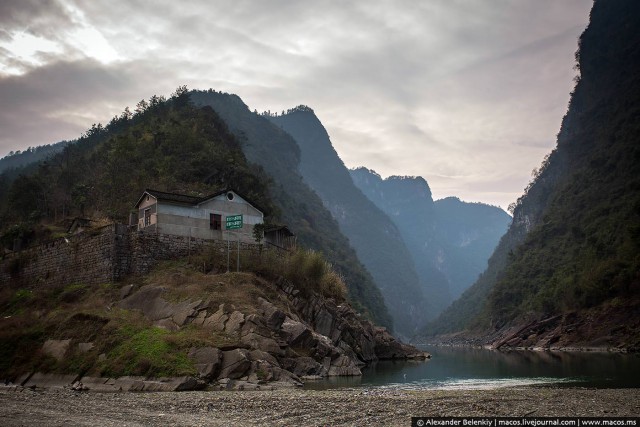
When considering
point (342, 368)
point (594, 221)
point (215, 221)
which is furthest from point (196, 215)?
point (594, 221)

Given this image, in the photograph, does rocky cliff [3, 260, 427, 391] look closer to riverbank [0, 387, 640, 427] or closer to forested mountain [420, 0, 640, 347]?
riverbank [0, 387, 640, 427]

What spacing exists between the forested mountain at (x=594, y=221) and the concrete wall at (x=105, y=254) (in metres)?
54.5

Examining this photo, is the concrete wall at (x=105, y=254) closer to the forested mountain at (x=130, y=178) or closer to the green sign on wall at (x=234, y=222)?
the green sign on wall at (x=234, y=222)

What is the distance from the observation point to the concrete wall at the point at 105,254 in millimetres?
49719

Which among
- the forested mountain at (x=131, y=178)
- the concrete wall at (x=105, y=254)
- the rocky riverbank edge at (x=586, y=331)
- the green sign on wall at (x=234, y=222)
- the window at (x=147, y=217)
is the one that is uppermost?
the forested mountain at (x=131, y=178)

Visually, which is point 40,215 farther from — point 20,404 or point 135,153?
point 20,404

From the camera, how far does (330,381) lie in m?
37.7

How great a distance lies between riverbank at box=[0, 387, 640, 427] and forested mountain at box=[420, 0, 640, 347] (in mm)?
Result: 50455

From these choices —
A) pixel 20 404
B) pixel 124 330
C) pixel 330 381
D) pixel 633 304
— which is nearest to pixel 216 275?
pixel 124 330

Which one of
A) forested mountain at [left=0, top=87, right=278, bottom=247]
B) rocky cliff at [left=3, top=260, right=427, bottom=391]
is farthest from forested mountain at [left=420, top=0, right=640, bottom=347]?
forested mountain at [left=0, top=87, right=278, bottom=247]

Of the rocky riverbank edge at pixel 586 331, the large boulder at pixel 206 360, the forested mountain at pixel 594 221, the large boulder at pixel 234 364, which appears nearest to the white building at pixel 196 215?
the large boulder at pixel 206 360

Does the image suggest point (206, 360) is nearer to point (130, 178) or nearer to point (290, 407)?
point (290, 407)

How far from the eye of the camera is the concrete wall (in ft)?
163

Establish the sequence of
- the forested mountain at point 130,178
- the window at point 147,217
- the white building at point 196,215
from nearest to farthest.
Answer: the white building at point 196,215 → the window at point 147,217 → the forested mountain at point 130,178
